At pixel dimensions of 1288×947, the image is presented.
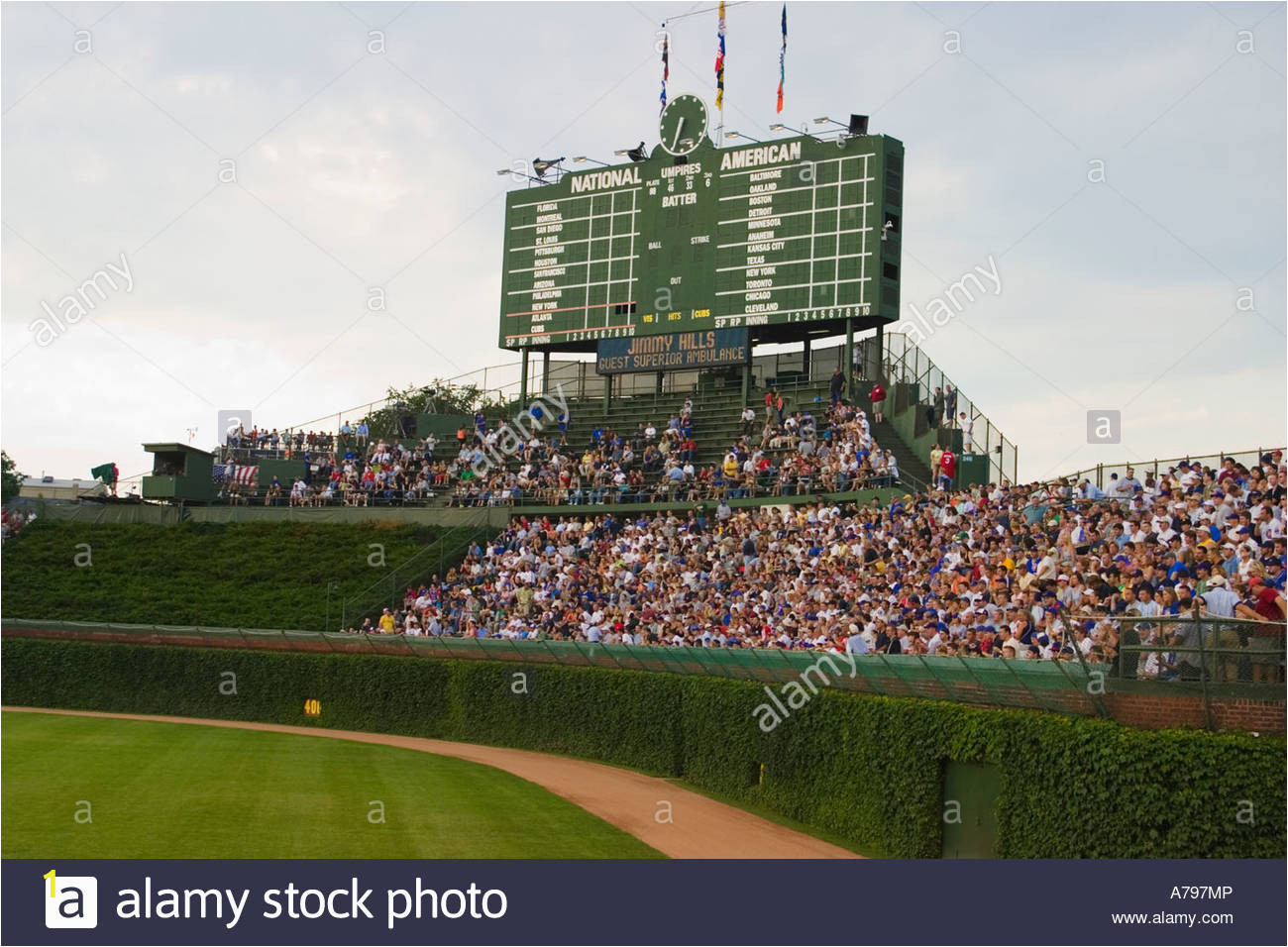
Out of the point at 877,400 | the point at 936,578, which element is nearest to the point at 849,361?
the point at 877,400

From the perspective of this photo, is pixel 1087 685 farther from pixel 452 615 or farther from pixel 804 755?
pixel 452 615

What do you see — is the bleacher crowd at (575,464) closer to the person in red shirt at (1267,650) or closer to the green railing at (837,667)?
the green railing at (837,667)

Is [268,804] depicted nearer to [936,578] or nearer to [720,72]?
[936,578]

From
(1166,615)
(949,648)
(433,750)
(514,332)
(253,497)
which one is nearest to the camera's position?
(1166,615)

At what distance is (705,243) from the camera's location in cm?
3762

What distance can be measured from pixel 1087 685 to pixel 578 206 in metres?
27.2

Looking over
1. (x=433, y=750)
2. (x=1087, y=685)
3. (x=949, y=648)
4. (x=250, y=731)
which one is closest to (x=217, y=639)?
(x=250, y=731)

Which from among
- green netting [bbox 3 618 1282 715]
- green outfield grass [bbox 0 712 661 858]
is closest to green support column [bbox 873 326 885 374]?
green netting [bbox 3 618 1282 715]

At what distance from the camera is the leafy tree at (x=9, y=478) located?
2176 inches

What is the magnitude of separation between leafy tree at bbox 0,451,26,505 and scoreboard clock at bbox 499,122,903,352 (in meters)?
23.9

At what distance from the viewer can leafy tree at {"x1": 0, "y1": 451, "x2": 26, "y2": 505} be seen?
5528cm

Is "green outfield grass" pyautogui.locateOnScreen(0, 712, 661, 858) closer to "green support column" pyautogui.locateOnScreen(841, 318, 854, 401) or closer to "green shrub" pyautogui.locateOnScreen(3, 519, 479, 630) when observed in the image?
"green shrub" pyautogui.locateOnScreen(3, 519, 479, 630)

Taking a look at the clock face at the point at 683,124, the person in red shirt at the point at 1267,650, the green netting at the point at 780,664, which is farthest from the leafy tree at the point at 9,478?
the person in red shirt at the point at 1267,650

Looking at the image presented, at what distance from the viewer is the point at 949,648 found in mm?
19203
